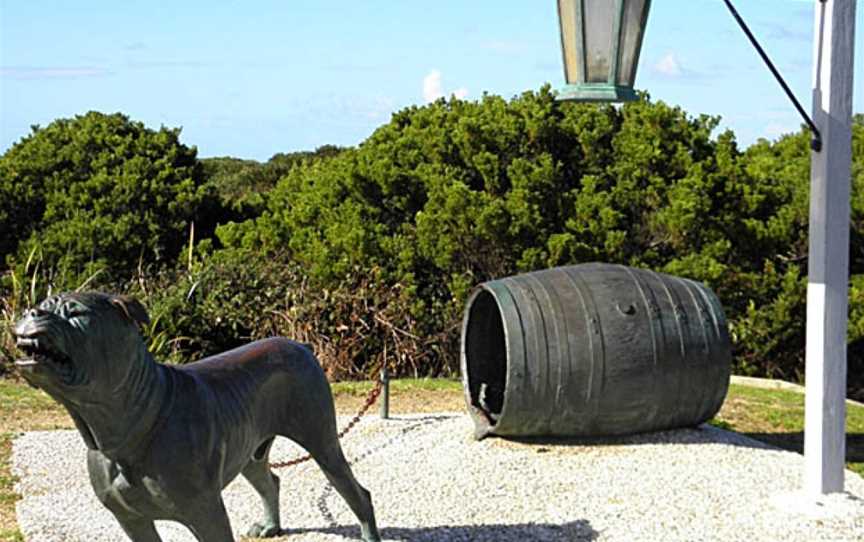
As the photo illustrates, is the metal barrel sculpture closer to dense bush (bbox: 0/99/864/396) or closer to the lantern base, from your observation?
the lantern base

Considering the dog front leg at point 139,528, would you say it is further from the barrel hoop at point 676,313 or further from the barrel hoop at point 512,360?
the barrel hoop at point 676,313

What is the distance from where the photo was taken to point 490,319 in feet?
31.4

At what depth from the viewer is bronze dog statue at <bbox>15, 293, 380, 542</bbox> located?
4.47 m

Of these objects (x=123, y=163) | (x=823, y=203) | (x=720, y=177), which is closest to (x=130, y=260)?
(x=123, y=163)

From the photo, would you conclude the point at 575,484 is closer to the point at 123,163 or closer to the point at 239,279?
the point at 239,279

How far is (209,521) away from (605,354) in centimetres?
377

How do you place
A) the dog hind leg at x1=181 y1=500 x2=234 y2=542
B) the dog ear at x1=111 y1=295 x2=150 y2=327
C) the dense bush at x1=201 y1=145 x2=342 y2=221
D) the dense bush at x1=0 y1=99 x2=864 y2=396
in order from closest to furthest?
the dog ear at x1=111 y1=295 x2=150 y2=327
the dog hind leg at x1=181 y1=500 x2=234 y2=542
the dense bush at x1=0 y1=99 x2=864 y2=396
the dense bush at x1=201 y1=145 x2=342 y2=221

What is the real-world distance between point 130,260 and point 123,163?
1.52 meters

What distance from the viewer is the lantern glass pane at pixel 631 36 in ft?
19.7

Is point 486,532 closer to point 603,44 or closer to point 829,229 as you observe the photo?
point 829,229

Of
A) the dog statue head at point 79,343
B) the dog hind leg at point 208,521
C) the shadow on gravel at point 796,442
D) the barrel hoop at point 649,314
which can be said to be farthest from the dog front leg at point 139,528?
the shadow on gravel at point 796,442

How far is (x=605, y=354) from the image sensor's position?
8203mm

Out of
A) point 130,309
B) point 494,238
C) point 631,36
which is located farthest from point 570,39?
point 494,238

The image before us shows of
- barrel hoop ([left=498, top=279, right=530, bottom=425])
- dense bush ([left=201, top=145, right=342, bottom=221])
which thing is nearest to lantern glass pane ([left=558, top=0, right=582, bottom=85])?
barrel hoop ([left=498, top=279, right=530, bottom=425])
